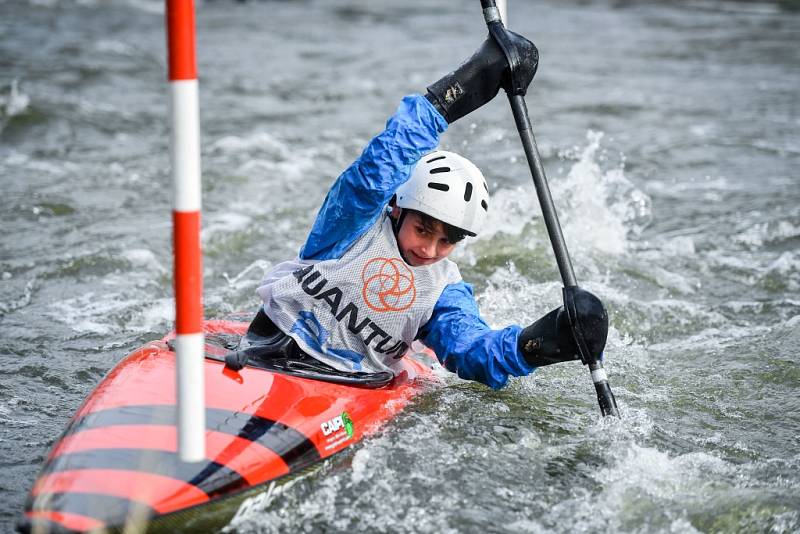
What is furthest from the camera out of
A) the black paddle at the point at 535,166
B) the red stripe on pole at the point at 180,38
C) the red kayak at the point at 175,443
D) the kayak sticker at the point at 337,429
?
the black paddle at the point at 535,166

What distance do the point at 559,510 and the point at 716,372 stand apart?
203cm

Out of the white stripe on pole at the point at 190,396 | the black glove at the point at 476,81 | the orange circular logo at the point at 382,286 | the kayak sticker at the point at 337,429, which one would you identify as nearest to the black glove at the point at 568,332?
the orange circular logo at the point at 382,286

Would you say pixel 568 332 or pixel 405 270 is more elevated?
pixel 405 270

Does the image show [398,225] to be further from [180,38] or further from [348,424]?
[180,38]

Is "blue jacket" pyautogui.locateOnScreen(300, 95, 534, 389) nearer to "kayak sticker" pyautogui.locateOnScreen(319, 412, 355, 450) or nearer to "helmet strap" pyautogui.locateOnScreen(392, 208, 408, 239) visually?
"helmet strap" pyautogui.locateOnScreen(392, 208, 408, 239)

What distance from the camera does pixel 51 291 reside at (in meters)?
6.77

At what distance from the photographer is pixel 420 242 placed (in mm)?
4414

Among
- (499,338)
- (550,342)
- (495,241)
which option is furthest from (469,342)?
(495,241)

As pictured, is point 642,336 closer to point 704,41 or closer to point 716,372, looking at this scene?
point 716,372

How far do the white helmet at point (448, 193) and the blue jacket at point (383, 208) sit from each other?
0.07 metres

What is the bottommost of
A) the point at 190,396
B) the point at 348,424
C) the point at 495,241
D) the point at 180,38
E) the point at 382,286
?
the point at 495,241

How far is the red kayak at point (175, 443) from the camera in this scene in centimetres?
338

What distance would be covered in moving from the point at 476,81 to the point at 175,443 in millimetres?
2117

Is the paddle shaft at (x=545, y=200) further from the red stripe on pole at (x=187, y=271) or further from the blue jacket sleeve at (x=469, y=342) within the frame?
the red stripe on pole at (x=187, y=271)
